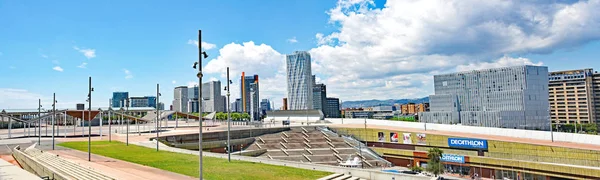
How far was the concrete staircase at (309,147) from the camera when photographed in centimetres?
5362

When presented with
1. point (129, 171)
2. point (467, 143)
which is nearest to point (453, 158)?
point (467, 143)

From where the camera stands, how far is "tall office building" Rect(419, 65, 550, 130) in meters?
143

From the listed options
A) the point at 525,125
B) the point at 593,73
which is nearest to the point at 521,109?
the point at 525,125

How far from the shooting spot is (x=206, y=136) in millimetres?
55875

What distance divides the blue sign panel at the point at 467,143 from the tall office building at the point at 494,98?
342 ft

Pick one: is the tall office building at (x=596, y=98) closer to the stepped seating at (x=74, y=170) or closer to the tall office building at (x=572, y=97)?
the tall office building at (x=572, y=97)

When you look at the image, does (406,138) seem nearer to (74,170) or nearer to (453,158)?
(453,158)

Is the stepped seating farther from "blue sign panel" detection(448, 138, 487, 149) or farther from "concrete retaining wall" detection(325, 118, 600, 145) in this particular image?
"concrete retaining wall" detection(325, 118, 600, 145)

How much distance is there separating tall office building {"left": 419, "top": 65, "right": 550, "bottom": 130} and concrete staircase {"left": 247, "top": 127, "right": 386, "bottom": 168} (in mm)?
104138

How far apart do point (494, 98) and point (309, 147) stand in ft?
414

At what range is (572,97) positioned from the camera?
172 metres

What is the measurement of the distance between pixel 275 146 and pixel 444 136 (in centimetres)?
2662

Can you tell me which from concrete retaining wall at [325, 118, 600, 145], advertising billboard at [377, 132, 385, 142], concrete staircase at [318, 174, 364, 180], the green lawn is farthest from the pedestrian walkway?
concrete retaining wall at [325, 118, 600, 145]

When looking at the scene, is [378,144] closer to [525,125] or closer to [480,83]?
[525,125]
